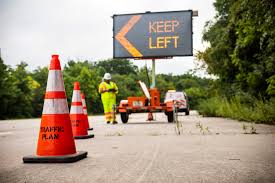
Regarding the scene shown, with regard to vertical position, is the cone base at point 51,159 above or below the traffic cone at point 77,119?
below

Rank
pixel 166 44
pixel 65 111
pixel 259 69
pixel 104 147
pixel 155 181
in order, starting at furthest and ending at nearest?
1. pixel 166 44
2. pixel 259 69
3. pixel 104 147
4. pixel 65 111
5. pixel 155 181

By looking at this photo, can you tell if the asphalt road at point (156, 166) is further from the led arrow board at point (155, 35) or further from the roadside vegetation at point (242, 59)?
the led arrow board at point (155, 35)

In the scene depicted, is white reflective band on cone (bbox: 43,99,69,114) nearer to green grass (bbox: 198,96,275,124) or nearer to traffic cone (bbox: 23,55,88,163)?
traffic cone (bbox: 23,55,88,163)

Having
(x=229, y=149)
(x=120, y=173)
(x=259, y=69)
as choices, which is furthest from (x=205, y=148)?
(x=259, y=69)

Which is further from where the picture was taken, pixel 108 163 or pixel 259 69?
pixel 259 69

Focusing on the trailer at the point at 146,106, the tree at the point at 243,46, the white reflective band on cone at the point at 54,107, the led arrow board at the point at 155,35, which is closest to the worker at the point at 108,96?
the trailer at the point at 146,106

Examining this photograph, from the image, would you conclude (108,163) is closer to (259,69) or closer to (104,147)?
(104,147)

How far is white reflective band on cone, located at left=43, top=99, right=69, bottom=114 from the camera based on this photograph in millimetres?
5593

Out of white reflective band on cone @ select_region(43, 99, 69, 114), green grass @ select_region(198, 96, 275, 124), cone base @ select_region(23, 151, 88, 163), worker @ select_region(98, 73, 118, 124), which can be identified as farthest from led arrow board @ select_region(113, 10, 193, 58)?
cone base @ select_region(23, 151, 88, 163)

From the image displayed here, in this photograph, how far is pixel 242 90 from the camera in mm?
19141

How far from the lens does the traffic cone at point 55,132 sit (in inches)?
201

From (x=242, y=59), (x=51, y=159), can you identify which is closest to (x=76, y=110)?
(x=51, y=159)

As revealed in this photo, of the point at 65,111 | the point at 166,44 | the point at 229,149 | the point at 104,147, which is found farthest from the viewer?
the point at 166,44

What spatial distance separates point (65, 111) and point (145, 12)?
1741cm
